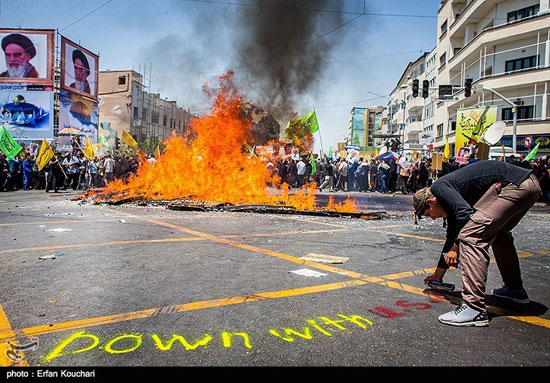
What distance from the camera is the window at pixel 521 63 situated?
29391 mm

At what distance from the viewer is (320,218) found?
32.9 feet

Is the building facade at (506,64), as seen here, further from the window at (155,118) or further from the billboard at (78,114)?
the window at (155,118)

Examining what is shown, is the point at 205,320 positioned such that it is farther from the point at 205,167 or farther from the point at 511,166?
the point at 205,167

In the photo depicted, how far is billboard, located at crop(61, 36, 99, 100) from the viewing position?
3656cm

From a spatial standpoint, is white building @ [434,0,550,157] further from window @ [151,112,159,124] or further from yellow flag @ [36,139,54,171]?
window @ [151,112,159,124]

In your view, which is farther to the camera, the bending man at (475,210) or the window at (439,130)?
the window at (439,130)

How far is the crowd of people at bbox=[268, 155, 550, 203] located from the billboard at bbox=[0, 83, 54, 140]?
79.0 feet

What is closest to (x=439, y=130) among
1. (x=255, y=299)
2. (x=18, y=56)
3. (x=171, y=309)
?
(x=18, y=56)

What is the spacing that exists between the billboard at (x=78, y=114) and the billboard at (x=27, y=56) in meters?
2.48

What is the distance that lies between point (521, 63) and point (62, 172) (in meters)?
32.8

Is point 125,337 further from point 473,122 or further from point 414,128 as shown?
point 414,128

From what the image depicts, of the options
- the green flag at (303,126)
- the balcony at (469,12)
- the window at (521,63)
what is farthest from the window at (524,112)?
the green flag at (303,126)

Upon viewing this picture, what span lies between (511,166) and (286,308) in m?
2.25
